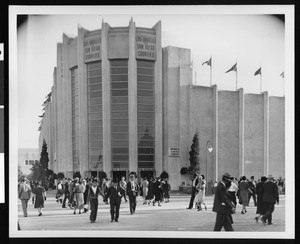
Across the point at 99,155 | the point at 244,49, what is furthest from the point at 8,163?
the point at 244,49

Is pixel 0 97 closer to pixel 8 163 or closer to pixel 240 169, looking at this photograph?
pixel 8 163

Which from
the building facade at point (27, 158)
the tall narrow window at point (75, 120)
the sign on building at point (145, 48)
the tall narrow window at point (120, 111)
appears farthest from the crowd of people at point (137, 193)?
the sign on building at point (145, 48)

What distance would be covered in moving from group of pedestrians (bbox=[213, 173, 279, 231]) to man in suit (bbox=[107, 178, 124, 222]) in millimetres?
2062

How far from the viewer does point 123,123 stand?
35.5 feet

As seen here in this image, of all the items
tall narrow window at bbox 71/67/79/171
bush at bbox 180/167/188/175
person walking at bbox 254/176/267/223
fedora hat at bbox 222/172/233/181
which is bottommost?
person walking at bbox 254/176/267/223

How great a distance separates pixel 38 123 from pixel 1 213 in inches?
77.6

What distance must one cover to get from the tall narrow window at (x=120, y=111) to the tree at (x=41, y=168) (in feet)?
4.79

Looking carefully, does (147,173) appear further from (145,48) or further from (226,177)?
(145,48)

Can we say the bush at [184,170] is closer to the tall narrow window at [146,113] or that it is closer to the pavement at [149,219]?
the pavement at [149,219]

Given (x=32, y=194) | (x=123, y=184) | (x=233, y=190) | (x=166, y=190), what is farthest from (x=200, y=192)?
(x=32, y=194)

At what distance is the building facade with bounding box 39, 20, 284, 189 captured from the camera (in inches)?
411

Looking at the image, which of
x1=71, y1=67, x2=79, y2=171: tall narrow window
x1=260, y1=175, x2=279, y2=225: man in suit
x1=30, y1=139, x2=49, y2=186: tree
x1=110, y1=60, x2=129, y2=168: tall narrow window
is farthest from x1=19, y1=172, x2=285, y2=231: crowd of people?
x1=110, y1=60, x2=129, y2=168: tall narrow window

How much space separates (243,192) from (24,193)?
15.0ft

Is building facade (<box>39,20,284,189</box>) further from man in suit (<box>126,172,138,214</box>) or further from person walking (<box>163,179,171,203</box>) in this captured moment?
man in suit (<box>126,172,138,214</box>)
